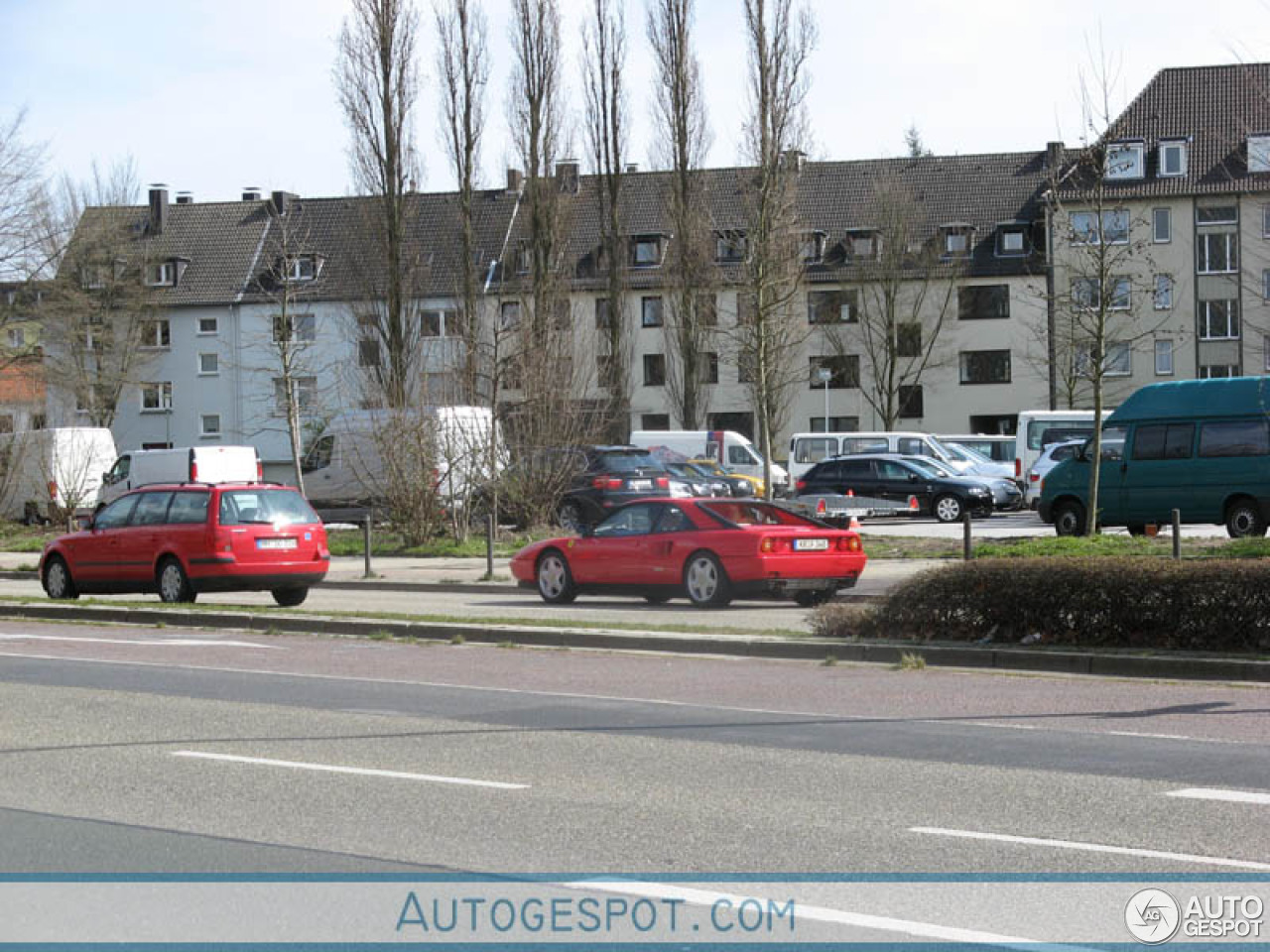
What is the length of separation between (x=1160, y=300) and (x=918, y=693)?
5682 cm

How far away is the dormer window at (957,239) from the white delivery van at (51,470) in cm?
3588

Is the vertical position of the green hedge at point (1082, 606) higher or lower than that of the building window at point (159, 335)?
lower

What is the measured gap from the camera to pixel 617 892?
6297 millimetres

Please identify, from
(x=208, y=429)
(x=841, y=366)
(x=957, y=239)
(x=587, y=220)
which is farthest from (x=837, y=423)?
(x=208, y=429)

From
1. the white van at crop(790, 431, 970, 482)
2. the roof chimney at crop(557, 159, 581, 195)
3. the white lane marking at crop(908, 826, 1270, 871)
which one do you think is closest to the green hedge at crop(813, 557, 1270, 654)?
the white lane marking at crop(908, 826, 1270, 871)

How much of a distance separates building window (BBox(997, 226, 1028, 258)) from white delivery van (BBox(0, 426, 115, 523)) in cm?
3711

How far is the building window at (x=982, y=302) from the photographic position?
68312 mm

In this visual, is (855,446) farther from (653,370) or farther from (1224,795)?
(1224,795)

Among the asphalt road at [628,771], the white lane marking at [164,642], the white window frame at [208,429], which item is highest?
the white window frame at [208,429]

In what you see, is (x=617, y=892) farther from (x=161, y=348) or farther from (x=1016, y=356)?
(x=161, y=348)

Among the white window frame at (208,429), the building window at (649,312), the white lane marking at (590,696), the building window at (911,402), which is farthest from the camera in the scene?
the white window frame at (208,429)

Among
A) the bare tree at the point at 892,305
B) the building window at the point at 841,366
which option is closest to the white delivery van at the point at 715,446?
the bare tree at the point at 892,305

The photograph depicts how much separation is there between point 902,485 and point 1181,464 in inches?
444

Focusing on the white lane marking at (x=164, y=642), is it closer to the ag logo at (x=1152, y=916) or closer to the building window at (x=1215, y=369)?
the ag logo at (x=1152, y=916)
